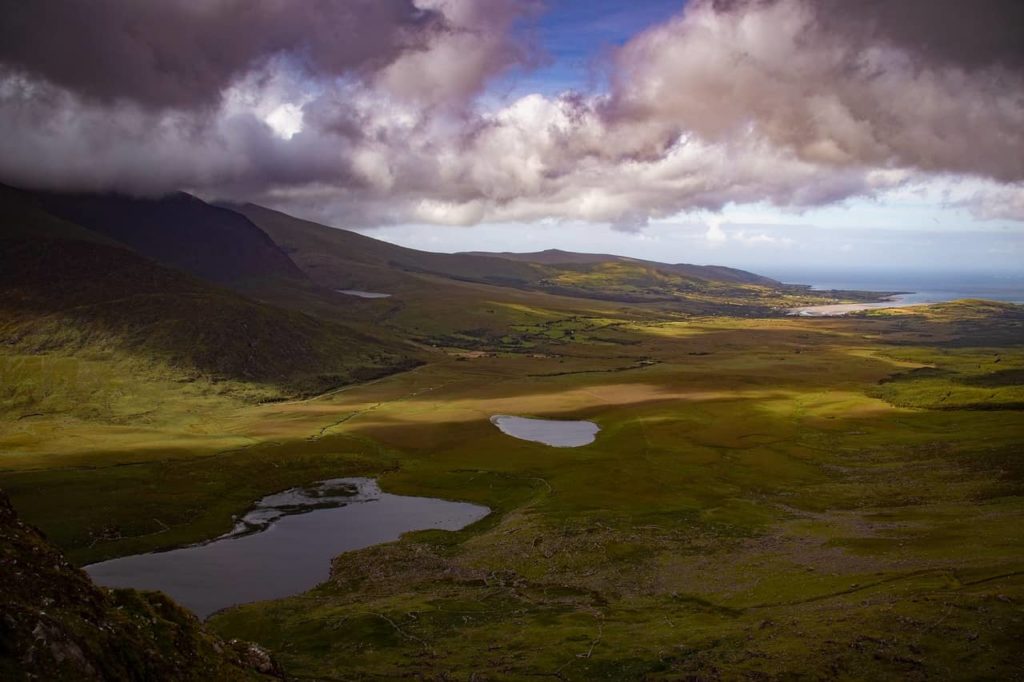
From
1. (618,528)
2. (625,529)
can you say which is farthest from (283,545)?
(625,529)

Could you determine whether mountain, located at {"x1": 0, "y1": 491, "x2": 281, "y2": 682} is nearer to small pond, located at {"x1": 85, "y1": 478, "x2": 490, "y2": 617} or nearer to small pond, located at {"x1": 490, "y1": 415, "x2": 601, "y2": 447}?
small pond, located at {"x1": 85, "y1": 478, "x2": 490, "y2": 617}

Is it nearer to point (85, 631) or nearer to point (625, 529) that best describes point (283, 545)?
point (625, 529)

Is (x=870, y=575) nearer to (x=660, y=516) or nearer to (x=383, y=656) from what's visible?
(x=660, y=516)

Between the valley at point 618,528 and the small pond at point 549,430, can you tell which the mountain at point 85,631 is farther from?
the small pond at point 549,430

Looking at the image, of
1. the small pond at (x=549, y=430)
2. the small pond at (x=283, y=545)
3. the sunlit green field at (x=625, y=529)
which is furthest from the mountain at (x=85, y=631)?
the small pond at (x=549, y=430)

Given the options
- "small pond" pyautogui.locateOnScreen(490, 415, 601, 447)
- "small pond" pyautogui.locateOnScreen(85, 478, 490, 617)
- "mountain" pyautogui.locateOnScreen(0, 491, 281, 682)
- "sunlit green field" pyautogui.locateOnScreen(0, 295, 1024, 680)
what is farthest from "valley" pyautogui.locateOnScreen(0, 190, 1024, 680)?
Result: "mountain" pyautogui.locateOnScreen(0, 491, 281, 682)

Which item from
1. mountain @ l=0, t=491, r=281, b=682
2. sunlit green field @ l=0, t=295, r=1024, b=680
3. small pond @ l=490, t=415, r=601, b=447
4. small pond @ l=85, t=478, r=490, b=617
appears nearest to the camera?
mountain @ l=0, t=491, r=281, b=682

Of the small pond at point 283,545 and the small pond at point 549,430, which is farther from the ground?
the small pond at point 549,430

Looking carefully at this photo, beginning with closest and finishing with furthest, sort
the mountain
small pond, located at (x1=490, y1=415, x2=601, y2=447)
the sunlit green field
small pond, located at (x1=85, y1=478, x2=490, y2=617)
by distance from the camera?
the mountain → the sunlit green field → small pond, located at (x1=85, y1=478, x2=490, y2=617) → small pond, located at (x1=490, y1=415, x2=601, y2=447)
